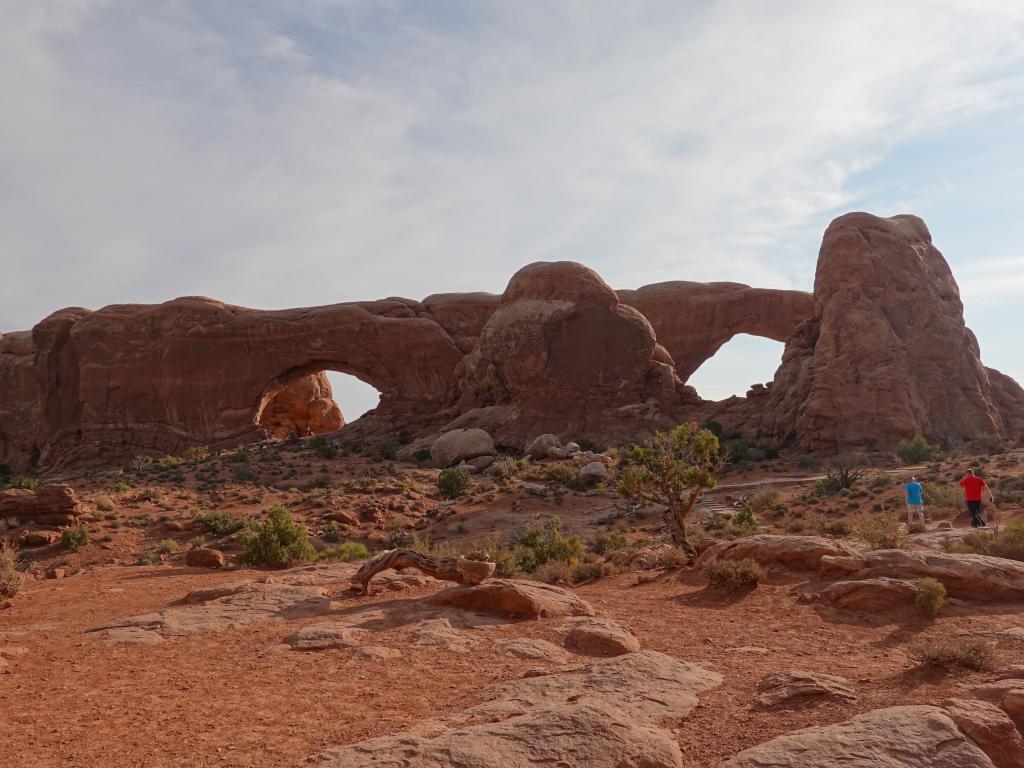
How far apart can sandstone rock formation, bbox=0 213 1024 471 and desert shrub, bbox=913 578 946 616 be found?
1823 centimetres

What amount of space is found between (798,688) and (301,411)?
39383mm

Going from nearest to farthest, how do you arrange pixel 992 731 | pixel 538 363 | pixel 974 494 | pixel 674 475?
pixel 992 731 → pixel 674 475 → pixel 974 494 → pixel 538 363

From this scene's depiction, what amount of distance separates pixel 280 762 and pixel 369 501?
1589 centimetres

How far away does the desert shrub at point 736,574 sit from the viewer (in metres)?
9.34

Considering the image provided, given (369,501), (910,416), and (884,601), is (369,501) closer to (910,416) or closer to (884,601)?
(884,601)

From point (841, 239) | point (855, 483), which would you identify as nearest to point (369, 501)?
point (855, 483)

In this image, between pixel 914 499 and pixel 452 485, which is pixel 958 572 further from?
pixel 452 485

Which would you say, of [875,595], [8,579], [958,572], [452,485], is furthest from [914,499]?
[8,579]

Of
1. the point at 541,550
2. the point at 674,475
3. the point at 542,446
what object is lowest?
the point at 541,550

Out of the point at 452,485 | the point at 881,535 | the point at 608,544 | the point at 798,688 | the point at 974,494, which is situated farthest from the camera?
the point at 452,485

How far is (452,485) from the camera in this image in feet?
72.5

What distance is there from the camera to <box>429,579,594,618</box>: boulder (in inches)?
315

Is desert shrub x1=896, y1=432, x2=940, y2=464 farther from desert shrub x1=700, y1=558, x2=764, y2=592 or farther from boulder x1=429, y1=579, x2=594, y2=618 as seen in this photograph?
boulder x1=429, y1=579, x2=594, y2=618

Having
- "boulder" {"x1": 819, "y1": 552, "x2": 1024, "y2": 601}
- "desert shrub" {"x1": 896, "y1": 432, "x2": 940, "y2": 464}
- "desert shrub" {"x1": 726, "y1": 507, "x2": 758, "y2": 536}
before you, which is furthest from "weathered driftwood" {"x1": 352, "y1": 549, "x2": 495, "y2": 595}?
"desert shrub" {"x1": 896, "y1": 432, "x2": 940, "y2": 464}
